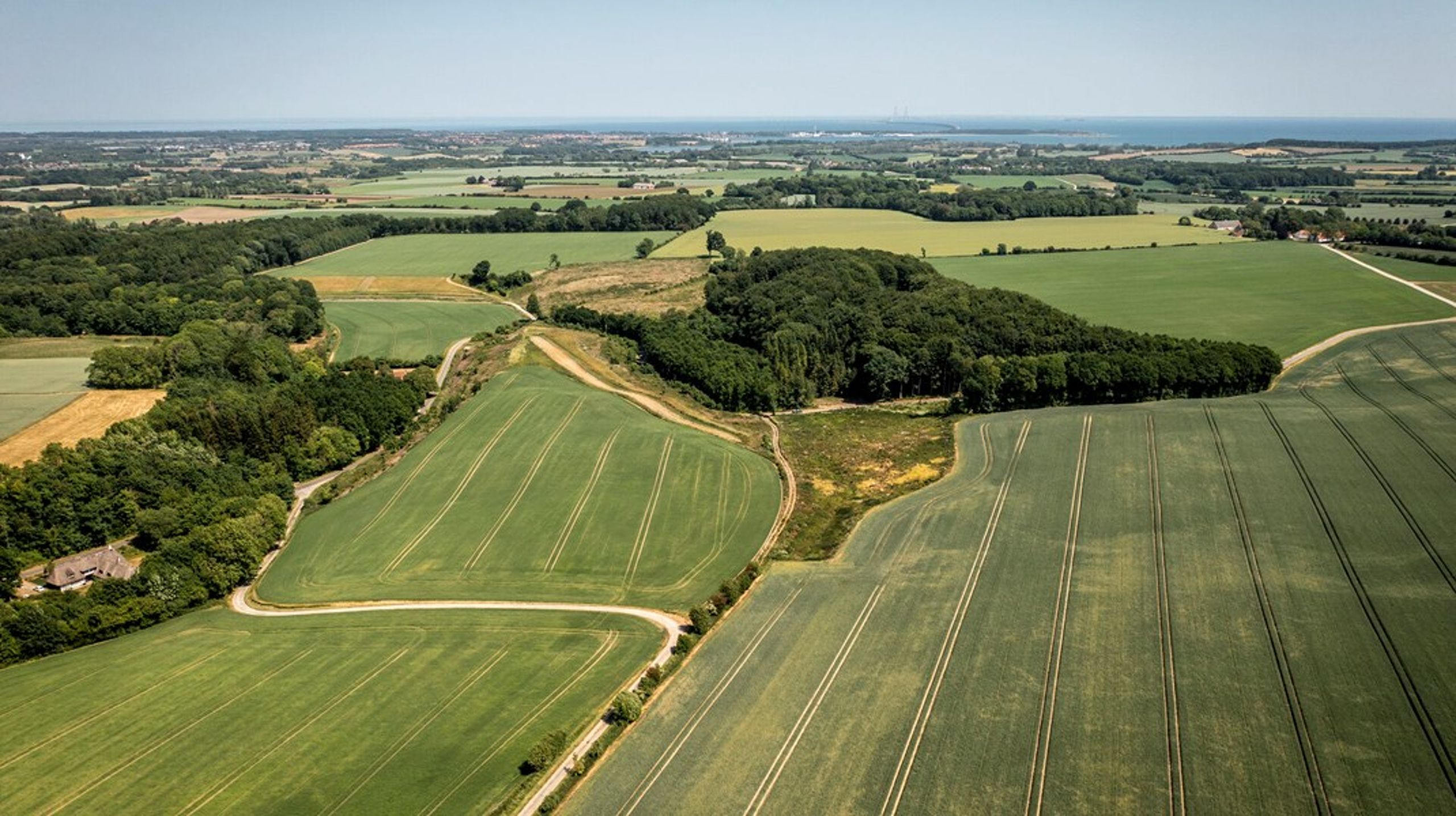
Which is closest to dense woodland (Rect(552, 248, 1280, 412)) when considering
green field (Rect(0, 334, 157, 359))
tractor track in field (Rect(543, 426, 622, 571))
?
tractor track in field (Rect(543, 426, 622, 571))

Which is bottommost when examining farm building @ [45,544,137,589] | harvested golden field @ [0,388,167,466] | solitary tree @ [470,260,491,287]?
farm building @ [45,544,137,589]

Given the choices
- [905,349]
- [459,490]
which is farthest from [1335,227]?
[459,490]

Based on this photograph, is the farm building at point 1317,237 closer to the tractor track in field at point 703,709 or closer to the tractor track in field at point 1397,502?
the tractor track in field at point 1397,502

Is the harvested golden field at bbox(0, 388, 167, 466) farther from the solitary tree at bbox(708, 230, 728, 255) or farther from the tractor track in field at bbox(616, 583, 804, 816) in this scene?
the solitary tree at bbox(708, 230, 728, 255)

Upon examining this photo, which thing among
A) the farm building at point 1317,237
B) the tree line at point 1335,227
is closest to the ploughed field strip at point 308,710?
the farm building at point 1317,237

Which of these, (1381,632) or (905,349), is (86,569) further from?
(1381,632)

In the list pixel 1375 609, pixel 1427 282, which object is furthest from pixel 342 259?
pixel 1427 282

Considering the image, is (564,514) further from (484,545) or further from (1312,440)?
(1312,440)
